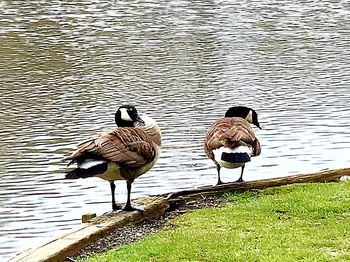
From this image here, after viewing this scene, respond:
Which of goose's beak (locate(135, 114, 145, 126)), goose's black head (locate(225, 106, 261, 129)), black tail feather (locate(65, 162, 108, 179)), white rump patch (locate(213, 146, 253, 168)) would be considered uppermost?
black tail feather (locate(65, 162, 108, 179))

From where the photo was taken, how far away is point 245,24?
34375 millimetres

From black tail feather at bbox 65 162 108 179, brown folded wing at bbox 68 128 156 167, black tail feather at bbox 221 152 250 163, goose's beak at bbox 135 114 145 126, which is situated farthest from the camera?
goose's beak at bbox 135 114 145 126

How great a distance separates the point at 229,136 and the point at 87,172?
6.83ft

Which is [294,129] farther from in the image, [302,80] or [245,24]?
[245,24]

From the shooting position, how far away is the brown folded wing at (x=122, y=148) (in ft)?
25.5

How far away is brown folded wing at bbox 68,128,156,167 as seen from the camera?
7777mm

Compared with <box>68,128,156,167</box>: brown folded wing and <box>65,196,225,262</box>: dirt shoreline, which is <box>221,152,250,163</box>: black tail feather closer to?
<box>65,196,225,262</box>: dirt shoreline

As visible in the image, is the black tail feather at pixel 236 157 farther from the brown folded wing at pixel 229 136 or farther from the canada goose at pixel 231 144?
the brown folded wing at pixel 229 136

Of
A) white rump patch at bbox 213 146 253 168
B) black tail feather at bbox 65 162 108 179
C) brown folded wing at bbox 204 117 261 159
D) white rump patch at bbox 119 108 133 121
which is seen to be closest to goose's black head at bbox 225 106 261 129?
brown folded wing at bbox 204 117 261 159

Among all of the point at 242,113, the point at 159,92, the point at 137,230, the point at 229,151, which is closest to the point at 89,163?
the point at 137,230

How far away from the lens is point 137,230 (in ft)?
26.5

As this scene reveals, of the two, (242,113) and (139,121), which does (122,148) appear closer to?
(139,121)

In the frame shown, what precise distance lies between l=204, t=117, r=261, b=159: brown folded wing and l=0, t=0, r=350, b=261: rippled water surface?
2.13 m

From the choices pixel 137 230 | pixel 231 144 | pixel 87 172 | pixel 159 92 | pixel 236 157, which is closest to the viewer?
pixel 87 172
